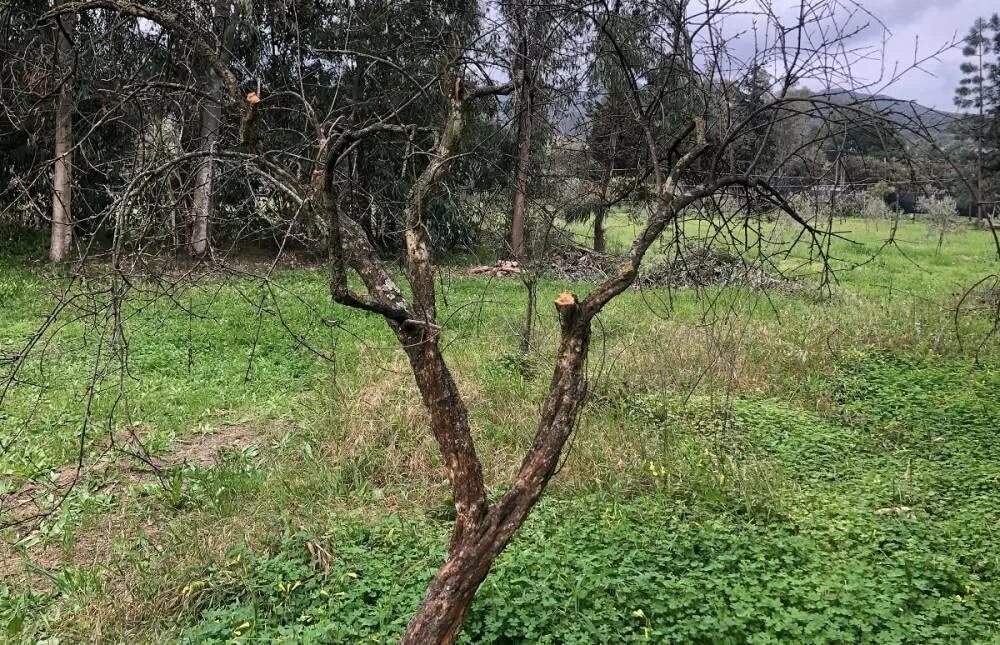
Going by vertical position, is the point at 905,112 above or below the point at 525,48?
below

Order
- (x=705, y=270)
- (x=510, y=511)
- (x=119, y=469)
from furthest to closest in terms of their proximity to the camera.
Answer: (x=705, y=270)
(x=119, y=469)
(x=510, y=511)

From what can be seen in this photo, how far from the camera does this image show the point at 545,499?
4.50 metres

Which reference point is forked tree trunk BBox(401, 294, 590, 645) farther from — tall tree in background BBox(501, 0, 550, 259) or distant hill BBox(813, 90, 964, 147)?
distant hill BBox(813, 90, 964, 147)

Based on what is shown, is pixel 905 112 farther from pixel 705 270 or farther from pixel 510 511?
pixel 705 270

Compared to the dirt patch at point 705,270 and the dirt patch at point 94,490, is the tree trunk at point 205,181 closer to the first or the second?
the dirt patch at point 94,490

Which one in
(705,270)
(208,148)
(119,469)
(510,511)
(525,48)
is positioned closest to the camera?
(510,511)

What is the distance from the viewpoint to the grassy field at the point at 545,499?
3.31 m

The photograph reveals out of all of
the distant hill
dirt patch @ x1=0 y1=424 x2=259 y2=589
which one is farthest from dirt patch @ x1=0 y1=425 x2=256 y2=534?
the distant hill

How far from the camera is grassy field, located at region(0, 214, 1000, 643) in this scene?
130 inches

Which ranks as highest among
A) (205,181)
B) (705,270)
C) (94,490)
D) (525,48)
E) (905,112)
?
(525,48)

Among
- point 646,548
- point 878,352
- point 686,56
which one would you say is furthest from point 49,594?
point 878,352

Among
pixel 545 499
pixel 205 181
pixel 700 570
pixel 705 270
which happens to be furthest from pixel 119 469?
pixel 705 270

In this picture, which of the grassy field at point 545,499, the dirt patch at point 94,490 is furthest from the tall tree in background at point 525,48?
the dirt patch at point 94,490

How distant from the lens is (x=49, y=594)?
369 cm
